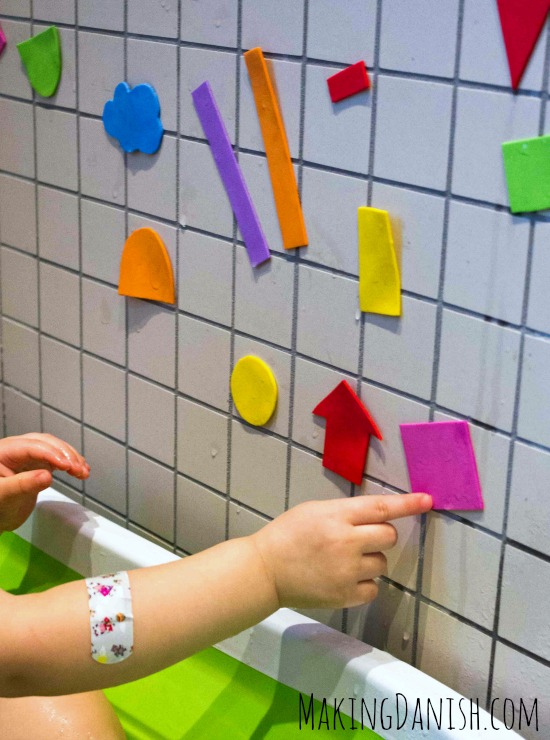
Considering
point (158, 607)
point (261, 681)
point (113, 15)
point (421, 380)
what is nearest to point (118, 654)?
point (158, 607)

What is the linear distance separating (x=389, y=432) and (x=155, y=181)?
1.43ft

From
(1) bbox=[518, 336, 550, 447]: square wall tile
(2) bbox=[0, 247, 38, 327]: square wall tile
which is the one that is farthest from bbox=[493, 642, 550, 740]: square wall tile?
(2) bbox=[0, 247, 38, 327]: square wall tile

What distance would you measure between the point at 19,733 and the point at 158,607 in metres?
0.34

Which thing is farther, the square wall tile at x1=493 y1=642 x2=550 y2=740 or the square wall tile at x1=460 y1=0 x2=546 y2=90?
the square wall tile at x1=493 y1=642 x2=550 y2=740

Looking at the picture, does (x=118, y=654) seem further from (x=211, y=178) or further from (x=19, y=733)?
(x=211, y=178)

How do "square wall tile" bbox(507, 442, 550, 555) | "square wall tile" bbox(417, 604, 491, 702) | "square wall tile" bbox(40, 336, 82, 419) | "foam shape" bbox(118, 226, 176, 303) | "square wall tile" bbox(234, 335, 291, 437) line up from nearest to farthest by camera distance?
"square wall tile" bbox(507, 442, 550, 555) < "square wall tile" bbox(417, 604, 491, 702) < "square wall tile" bbox(234, 335, 291, 437) < "foam shape" bbox(118, 226, 176, 303) < "square wall tile" bbox(40, 336, 82, 419)

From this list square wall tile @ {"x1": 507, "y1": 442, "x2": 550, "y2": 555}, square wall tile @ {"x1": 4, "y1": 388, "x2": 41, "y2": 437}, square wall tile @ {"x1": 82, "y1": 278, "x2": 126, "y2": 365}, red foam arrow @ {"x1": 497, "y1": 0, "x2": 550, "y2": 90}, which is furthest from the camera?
square wall tile @ {"x1": 4, "y1": 388, "x2": 41, "y2": 437}

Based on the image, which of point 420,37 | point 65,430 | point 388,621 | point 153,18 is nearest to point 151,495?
point 65,430

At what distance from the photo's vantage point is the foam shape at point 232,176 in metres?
1.05

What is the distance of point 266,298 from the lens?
3.51 ft

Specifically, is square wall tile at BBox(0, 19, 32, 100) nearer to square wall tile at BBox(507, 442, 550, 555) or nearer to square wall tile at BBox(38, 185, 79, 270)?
square wall tile at BBox(38, 185, 79, 270)

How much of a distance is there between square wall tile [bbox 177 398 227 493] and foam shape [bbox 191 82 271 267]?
0.76ft

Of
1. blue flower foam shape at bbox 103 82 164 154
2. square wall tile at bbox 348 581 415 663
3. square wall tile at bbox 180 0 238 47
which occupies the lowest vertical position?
square wall tile at bbox 348 581 415 663

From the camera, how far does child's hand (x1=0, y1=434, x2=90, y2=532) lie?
1082 millimetres
